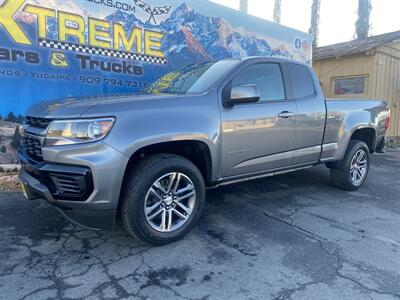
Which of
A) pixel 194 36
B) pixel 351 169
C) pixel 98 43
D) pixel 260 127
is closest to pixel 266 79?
pixel 260 127

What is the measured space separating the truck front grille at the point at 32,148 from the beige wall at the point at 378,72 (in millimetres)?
11221

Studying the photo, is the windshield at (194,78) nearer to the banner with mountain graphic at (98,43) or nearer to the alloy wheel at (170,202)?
the alloy wheel at (170,202)

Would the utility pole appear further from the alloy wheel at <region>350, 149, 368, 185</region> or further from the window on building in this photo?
the alloy wheel at <region>350, 149, 368, 185</region>

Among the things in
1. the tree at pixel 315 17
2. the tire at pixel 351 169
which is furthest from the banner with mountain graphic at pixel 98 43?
the tree at pixel 315 17

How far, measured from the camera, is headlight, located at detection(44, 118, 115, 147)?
9.66 ft

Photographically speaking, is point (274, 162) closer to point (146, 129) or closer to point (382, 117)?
point (146, 129)

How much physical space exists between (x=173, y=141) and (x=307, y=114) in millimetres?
2132

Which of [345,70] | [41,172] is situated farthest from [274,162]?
[345,70]

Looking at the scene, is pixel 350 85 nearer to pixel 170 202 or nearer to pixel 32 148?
pixel 170 202

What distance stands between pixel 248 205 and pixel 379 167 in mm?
4832

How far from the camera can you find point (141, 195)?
3.18 metres

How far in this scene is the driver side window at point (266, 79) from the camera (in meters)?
4.14

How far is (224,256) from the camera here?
3262 millimetres

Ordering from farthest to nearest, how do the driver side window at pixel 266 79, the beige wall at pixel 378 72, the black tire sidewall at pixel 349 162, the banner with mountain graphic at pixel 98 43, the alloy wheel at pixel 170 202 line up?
the beige wall at pixel 378 72
the banner with mountain graphic at pixel 98 43
the black tire sidewall at pixel 349 162
the driver side window at pixel 266 79
the alloy wheel at pixel 170 202
